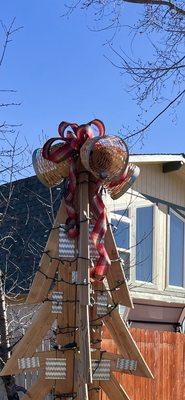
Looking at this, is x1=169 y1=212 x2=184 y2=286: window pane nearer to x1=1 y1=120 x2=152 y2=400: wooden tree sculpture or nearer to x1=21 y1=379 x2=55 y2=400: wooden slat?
x1=1 y1=120 x2=152 y2=400: wooden tree sculpture

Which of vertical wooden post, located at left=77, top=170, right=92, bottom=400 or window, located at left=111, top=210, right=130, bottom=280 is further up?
window, located at left=111, top=210, right=130, bottom=280

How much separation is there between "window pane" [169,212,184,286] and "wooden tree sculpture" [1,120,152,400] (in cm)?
895

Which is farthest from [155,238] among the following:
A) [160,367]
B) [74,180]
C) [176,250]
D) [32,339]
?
[32,339]

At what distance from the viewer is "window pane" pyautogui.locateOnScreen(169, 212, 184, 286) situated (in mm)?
13109

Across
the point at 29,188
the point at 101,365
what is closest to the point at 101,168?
the point at 101,365

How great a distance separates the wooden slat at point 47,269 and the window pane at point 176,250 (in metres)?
9.01

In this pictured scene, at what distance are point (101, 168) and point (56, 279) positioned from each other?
0.73 metres

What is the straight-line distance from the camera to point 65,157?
13.6 feet

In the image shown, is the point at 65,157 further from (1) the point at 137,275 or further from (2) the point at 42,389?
(1) the point at 137,275

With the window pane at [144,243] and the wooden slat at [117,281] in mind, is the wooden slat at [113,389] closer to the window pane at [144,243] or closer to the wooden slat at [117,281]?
the wooden slat at [117,281]

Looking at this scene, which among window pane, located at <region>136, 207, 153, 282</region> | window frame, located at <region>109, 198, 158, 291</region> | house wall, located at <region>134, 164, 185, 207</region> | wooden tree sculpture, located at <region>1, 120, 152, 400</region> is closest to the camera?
wooden tree sculpture, located at <region>1, 120, 152, 400</region>

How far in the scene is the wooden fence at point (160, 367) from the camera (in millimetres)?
7098

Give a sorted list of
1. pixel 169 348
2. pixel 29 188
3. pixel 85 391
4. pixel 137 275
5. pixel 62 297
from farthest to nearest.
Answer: pixel 137 275
pixel 29 188
pixel 169 348
pixel 62 297
pixel 85 391

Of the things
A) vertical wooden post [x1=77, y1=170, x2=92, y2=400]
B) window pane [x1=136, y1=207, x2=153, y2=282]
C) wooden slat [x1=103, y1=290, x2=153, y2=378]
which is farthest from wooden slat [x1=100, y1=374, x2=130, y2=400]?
window pane [x1=136, y1=207, x2=153, y2=282]
